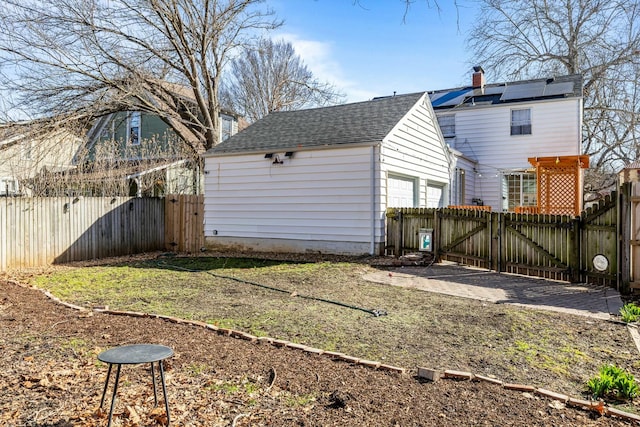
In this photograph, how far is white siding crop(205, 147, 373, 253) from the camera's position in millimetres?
11312

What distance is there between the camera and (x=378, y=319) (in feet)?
17.8

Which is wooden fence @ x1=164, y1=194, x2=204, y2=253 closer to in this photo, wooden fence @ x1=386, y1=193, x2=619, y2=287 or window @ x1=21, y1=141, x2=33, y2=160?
window @ x1=21, y1=141, x2=33, y2=160

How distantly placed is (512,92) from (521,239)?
39.2 feet

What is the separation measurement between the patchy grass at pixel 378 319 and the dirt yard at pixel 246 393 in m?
0.47

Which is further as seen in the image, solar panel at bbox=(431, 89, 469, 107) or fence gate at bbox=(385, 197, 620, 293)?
solar panel at bbox=(431, 89, 469, 107)

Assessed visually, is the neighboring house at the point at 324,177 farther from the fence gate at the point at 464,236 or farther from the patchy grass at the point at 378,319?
the patchy grass at the point at 378,319

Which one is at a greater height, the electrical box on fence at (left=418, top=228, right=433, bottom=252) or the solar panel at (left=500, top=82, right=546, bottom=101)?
the solar panel at (left=500, top=82, right=546, bottom=101)

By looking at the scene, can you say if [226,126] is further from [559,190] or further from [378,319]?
[378,319]

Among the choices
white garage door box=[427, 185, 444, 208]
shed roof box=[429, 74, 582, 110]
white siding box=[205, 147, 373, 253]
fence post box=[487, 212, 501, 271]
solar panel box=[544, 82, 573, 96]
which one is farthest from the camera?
shed roof box=[429, 74, 582, 110]

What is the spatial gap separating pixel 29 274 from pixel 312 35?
833cm

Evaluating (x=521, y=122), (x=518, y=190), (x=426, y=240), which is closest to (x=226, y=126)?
(x=521, y=122)

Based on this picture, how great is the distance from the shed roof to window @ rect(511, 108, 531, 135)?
50 centimetres

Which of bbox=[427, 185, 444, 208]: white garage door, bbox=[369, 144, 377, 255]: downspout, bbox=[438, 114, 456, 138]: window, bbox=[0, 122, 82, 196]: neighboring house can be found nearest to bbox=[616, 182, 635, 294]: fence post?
bbox=[369, 144, 377, 255]: downspout

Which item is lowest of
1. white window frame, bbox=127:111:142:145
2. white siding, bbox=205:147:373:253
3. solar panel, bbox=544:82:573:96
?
white siding, bbox=205:147:373:253
